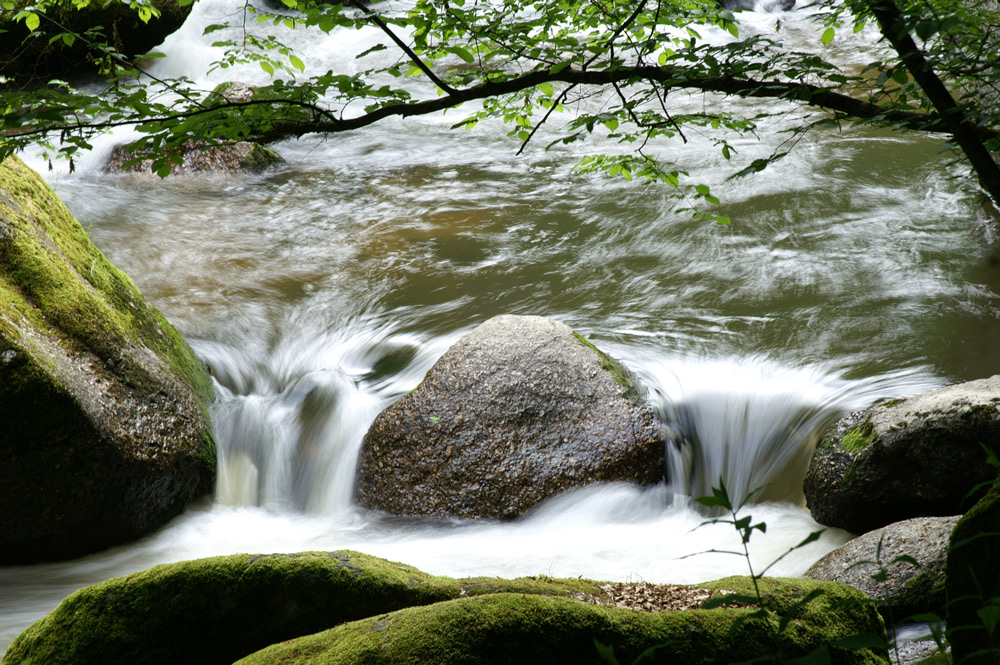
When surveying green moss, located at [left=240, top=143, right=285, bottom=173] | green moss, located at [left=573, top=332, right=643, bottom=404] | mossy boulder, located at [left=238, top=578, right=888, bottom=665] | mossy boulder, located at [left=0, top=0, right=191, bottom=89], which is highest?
mossy boulder, located at [left=0, top=0, right=191, bottom=89]

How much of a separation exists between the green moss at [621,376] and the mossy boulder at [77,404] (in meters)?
3.12

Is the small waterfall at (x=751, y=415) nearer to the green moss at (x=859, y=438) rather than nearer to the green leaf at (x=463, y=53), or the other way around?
the green moss at (x=859, y=438)

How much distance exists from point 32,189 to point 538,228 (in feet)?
18.3

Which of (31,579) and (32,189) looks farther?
(32,189)

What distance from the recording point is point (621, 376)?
222 inches

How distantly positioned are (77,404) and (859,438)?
16.2 feet

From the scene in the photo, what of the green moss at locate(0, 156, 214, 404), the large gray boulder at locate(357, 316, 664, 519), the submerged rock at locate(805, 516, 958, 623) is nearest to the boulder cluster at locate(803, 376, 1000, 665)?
the submerged rock at locate(805, 516, 958, 623)

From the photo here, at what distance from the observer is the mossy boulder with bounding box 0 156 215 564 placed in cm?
439

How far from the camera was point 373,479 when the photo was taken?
5535 millimetres

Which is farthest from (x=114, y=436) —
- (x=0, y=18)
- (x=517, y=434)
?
(x=0, y=18)

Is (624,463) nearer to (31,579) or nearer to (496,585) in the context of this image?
(496,585)

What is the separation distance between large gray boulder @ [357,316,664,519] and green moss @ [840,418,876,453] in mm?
1248

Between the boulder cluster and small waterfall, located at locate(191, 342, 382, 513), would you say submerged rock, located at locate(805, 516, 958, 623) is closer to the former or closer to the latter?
the boulder cluster

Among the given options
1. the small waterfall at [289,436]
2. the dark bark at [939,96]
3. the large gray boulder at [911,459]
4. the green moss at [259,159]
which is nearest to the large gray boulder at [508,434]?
the small waterfall at [289,436]
